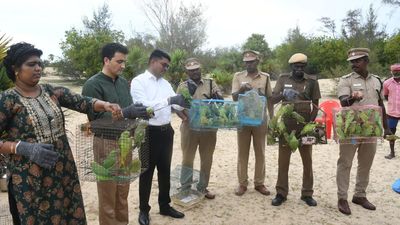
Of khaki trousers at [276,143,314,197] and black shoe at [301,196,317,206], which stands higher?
khaki trousers at [276,143,314,197]

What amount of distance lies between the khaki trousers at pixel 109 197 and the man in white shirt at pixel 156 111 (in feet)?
1.47

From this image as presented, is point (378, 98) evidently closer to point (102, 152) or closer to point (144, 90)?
point (144, 90)

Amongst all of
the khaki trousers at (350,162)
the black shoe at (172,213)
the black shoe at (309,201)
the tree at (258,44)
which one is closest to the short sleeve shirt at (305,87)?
the khaki trousers at (350,162)

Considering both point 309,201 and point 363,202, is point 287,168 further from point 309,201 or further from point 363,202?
point 363,202

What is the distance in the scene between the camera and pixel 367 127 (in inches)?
170

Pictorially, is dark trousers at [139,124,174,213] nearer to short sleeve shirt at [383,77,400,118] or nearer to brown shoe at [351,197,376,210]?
brown shoe at [351,197,376,210]

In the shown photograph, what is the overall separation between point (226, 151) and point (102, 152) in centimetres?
528

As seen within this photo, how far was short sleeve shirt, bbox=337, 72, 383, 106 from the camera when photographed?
4.74m

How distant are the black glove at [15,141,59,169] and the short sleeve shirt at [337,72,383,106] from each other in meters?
3.83

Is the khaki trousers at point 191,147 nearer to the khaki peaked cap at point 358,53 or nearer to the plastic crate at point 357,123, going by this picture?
the plastic crate at point 357,123

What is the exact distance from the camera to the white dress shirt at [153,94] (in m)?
4.09

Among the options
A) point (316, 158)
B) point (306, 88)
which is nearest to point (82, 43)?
point (316, 158)

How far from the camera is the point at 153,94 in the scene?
4.20m

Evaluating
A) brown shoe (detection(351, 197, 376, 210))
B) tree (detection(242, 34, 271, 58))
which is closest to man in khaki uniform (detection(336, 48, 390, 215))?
brown shoe (detection(351, 197, 376, 210))
